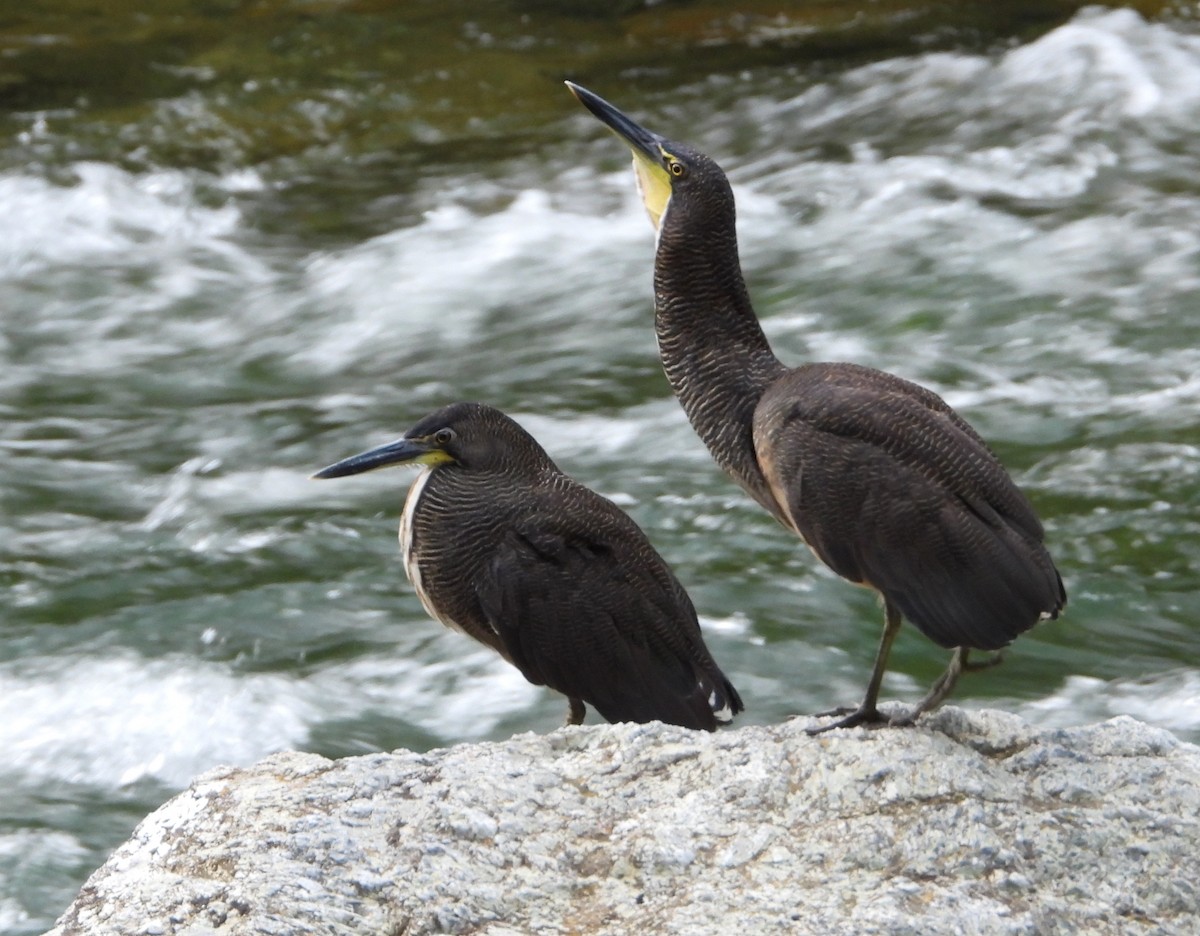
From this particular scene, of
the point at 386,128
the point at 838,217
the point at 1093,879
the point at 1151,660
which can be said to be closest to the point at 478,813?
the point at 1093,879

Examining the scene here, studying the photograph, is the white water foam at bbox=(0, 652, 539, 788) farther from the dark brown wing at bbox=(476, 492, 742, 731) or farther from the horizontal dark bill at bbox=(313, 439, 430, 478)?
the horizontal dark bill at bbox=(313, 439, 430, 478)

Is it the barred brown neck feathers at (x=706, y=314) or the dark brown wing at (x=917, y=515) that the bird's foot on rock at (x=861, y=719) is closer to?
the dark brown wing at (x=917, y=515)

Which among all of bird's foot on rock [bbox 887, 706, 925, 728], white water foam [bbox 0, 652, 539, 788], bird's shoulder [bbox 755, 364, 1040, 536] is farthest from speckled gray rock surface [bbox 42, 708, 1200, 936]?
white water foam [bbox 0, 652, 539, 788]

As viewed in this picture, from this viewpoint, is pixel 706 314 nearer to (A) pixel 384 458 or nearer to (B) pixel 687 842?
(A) pixel 384 458

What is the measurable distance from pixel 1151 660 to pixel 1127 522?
3.38 feet

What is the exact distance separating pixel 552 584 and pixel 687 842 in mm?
1414

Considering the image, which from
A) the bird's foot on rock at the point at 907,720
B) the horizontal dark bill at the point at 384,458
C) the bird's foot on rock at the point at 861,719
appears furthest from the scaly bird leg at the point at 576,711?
the bird's foot on rock at the point at 907,720

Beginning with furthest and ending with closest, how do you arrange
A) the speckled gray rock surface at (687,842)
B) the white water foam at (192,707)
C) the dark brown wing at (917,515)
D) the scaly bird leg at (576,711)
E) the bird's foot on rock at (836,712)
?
the white water foam at (192,707), the scaly bird leg at (576,711), the bird's foot on rock at (836,712), the dark brown wing at (917,515), the speckled gray rock surface at (687,842)

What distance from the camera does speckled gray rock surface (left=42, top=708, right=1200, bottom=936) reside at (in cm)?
305

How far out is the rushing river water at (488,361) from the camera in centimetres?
640

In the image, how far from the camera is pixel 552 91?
13.2 meters

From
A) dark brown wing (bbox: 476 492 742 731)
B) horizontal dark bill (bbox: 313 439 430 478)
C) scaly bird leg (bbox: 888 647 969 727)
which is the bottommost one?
dark brown wing (bbox: 476 492 742 731)

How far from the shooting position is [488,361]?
9344mm

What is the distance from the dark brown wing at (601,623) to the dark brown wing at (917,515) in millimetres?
782
